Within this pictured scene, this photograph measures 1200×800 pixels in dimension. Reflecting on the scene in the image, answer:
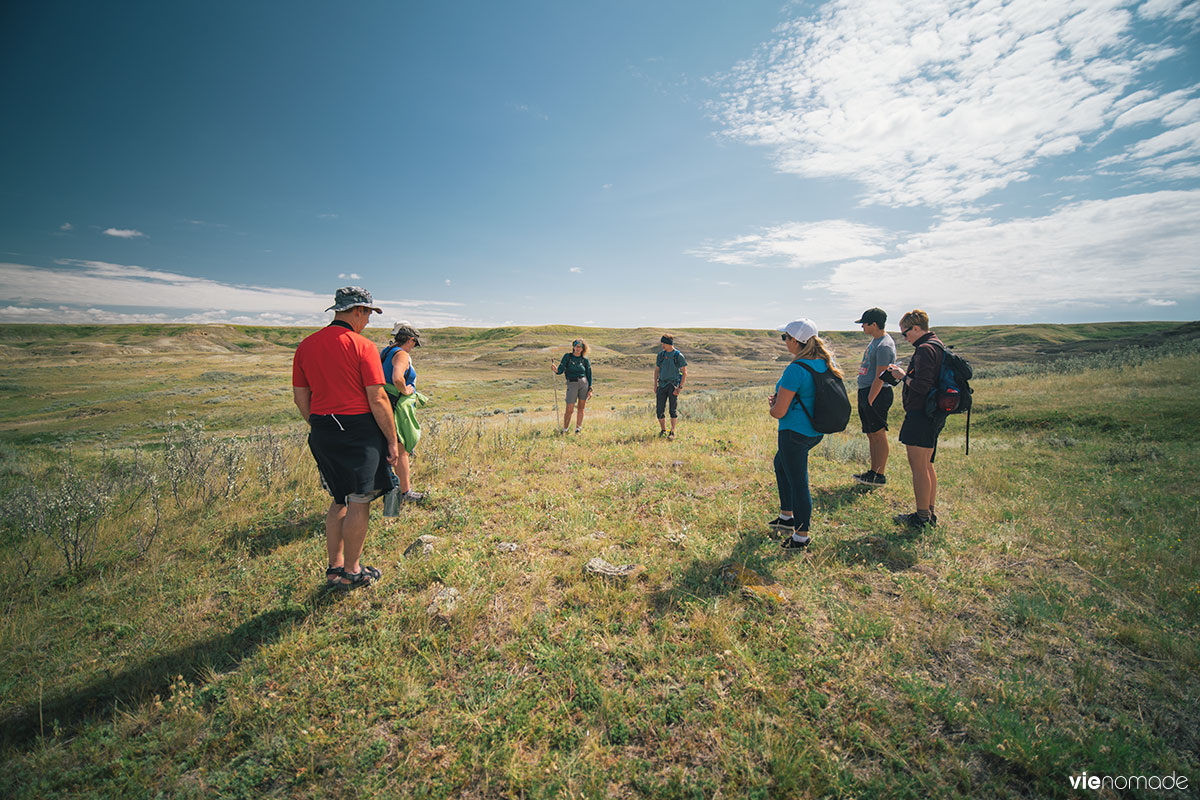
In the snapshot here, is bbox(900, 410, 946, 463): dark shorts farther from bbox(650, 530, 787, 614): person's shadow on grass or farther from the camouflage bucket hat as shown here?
the camouflage bucket hat

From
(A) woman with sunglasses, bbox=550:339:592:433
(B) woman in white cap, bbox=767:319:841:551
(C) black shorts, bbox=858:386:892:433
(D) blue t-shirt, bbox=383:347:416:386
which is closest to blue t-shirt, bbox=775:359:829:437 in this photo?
(B) woman in white cap, bbox=767:319:841:551

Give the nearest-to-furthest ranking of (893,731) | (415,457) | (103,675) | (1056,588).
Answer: (893,731)
(103,675)
(1056,588)
(415,457)

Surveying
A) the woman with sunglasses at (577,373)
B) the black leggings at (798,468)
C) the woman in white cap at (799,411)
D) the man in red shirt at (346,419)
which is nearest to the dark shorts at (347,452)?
the man in red shirt at (346,419)

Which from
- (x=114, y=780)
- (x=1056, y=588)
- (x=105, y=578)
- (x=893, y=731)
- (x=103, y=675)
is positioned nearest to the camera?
(x=114, y=780)

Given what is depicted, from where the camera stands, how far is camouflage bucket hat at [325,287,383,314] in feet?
13.3

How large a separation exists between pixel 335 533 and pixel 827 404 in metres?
4.98

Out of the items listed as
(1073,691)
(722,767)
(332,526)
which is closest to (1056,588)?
(1073,691)

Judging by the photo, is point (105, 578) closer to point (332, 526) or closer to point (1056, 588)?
point (332, 526)

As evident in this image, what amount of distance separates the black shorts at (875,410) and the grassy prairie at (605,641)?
3.17 ft

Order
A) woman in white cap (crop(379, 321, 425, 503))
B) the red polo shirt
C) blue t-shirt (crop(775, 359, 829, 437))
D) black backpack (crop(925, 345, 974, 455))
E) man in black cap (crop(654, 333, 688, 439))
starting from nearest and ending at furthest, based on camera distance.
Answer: the red polo shirt → blue t-shirt (crop(775, 359, 829, 437)) → black backpack (crop(925, 345, 974, 455)) → woman in white cap (crop(379, 321, 425, 503)) → man in black cap (crop(654, 333, 688, 439))

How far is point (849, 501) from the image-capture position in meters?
6.14

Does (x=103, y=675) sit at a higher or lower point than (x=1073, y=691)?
lower

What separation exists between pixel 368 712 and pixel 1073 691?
465 centimetres

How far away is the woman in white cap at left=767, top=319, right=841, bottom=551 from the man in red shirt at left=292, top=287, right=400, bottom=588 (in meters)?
3.92
